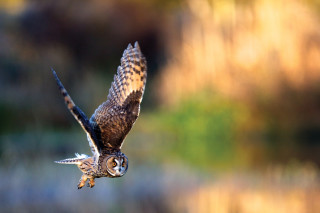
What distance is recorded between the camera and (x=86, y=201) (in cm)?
1711

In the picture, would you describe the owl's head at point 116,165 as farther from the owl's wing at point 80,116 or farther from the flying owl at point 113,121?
the owl's wing at point 80,116

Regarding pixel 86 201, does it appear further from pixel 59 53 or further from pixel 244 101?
pixel 59 53

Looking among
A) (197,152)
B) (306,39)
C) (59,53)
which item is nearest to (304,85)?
(306,39)

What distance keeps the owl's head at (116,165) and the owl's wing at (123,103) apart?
1.21 feet

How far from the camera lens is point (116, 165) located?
6.13 metres

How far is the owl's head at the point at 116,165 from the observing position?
6078mm

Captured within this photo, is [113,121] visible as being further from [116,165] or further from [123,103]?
[116,165]

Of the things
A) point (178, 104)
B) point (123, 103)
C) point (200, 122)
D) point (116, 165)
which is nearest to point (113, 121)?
point (123, 103)

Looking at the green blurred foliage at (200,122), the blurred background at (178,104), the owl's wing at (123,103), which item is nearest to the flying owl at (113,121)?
the owl's wing at (123,103)

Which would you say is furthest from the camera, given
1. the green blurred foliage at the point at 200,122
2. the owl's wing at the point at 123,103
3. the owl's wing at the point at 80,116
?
the green blurred foliage at the point at 200,122

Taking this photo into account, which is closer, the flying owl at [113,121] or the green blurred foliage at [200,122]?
the flying owl at [113,121]

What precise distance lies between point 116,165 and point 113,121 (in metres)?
0.79

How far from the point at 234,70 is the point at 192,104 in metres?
1.58

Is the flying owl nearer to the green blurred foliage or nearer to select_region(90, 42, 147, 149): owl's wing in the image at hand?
select_region(90, 42, 147, 149): owl's wing
